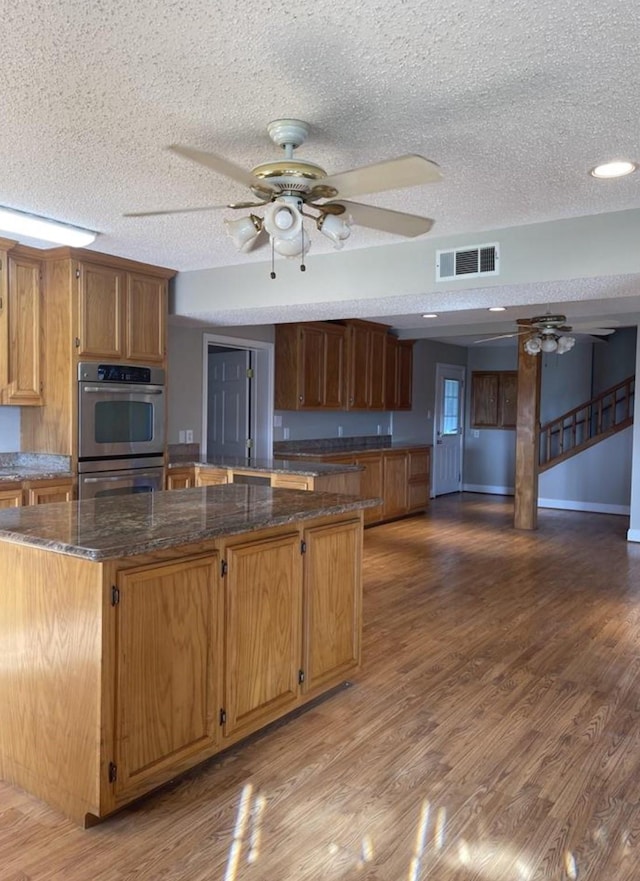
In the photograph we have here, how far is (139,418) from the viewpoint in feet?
15.6

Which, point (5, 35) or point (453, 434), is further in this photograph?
point (453, 434)

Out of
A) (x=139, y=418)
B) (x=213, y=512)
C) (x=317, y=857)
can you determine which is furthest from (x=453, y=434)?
(x=317, y=857)

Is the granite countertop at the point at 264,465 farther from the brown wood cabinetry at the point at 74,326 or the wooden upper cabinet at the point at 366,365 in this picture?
the wooden upper cabinet at the point at 366,365

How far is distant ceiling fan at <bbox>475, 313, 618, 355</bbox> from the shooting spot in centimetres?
614

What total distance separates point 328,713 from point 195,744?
745mm

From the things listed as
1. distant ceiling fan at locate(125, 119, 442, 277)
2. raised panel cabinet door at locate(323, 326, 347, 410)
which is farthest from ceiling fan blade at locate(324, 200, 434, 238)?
raised panel cabinet door at locate(323, 326, 347, 410)

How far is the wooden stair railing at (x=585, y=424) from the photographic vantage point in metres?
9.07

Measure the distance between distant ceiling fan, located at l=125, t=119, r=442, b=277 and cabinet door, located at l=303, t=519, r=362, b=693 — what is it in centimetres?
123

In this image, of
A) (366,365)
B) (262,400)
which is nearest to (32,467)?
(262,400)

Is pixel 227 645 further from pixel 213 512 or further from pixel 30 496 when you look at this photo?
pixel 30 496

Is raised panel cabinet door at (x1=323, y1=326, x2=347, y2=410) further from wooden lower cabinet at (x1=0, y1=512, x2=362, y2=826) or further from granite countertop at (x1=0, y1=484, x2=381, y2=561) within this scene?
wooden lower cabinet at (x1=0, y1=512, x2=362, y2=826)

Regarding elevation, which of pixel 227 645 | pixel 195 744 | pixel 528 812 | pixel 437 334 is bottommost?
pixel 528 812

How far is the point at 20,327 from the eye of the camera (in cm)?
434

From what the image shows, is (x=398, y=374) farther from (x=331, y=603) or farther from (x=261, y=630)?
(x=261, y=630)
